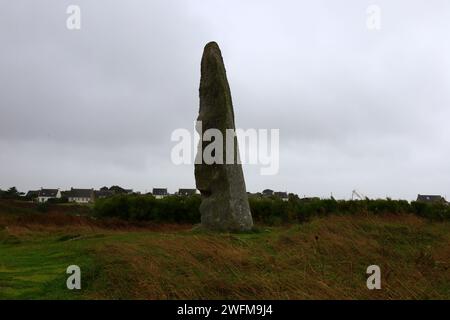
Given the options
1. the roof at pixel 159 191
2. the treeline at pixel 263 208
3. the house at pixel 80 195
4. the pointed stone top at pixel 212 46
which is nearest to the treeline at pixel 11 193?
the treeline at pixel 263 208

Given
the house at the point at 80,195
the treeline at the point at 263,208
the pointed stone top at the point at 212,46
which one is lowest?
the treeline at the point at 263,208

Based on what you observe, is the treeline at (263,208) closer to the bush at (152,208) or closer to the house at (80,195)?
the bush at (152,208)

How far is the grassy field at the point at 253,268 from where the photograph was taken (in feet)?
22.3

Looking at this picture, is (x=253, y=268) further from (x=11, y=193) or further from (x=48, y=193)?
(x=48, y=193)

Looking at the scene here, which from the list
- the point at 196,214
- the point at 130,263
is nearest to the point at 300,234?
the point at 130,263

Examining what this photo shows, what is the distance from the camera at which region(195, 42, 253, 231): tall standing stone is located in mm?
16625

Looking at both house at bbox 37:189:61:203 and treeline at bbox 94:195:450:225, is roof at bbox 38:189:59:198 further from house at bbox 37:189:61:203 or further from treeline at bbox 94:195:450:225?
treeline at bbox 94:195:450:225

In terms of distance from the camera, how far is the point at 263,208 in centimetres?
2644

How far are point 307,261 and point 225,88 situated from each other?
391 inches

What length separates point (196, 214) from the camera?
2661 cm

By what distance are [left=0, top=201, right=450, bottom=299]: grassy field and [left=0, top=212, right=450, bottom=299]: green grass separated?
0.7 inches

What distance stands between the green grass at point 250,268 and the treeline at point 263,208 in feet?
41.7

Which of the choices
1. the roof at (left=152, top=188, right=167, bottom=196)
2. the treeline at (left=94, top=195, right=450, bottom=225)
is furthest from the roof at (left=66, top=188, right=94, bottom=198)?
the treeline at (left=94, top=195, right=450, bottom=225)
